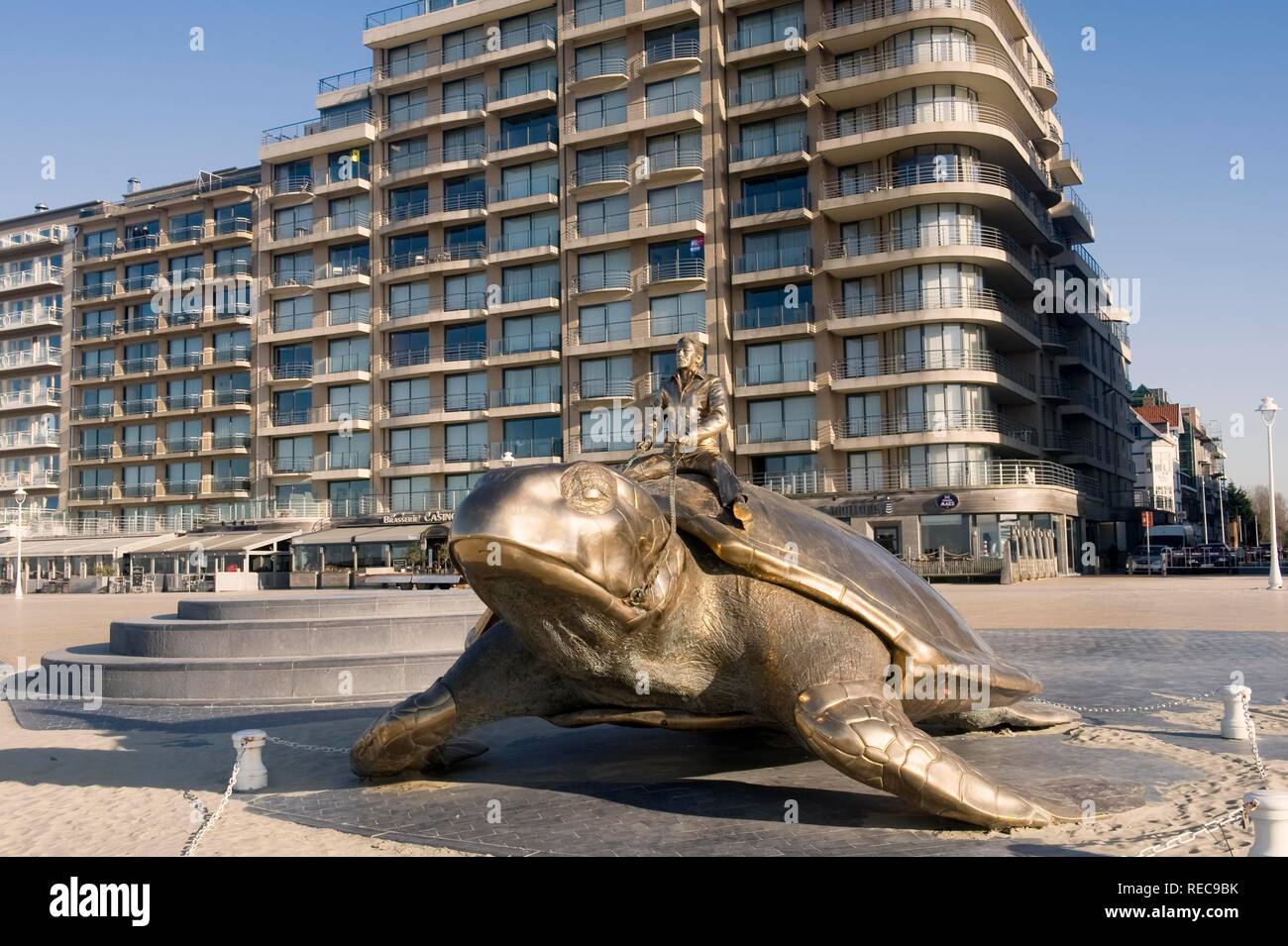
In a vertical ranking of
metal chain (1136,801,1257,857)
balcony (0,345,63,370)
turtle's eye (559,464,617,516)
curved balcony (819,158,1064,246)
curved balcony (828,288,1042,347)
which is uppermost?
curved balcony (819,158,1064,246)

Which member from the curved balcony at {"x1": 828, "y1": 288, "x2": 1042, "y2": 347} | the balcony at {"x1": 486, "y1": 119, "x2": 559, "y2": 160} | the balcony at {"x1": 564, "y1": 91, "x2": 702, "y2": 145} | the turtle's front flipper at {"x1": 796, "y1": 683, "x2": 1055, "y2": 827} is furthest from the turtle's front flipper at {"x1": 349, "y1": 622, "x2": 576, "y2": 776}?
the balcony at {"x1": 486, "y1": 119, "x2": 559, "y2": 160}

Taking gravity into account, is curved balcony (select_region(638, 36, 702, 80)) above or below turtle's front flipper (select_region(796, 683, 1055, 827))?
above

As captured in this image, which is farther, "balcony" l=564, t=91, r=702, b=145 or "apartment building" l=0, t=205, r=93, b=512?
"apartment building" l=0, t=205, r=93, b=512

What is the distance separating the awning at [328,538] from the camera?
53.6 metres

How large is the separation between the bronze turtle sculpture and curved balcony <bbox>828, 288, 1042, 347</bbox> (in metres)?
39.2

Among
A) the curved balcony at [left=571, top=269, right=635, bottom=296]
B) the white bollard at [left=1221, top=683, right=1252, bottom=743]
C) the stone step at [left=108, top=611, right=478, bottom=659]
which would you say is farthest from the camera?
the curved balcony at [left=571, top=269, right=635, bottom=296]

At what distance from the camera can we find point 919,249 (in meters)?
44.1

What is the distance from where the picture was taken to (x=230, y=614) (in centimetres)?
1399

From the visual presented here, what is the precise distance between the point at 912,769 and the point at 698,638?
146 centimetres

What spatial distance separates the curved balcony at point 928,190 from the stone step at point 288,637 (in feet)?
120

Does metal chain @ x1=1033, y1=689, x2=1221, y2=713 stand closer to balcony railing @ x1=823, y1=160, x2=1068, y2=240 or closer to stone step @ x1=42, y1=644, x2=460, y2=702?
stone step @ x1=42, y1=644, x2=460, y2=702

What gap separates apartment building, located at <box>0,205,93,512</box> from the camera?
233 ft

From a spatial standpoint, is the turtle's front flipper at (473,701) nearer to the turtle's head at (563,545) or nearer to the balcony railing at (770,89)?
the turtle's head at (563,545)

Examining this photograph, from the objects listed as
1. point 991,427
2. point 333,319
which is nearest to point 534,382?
point 333,319
